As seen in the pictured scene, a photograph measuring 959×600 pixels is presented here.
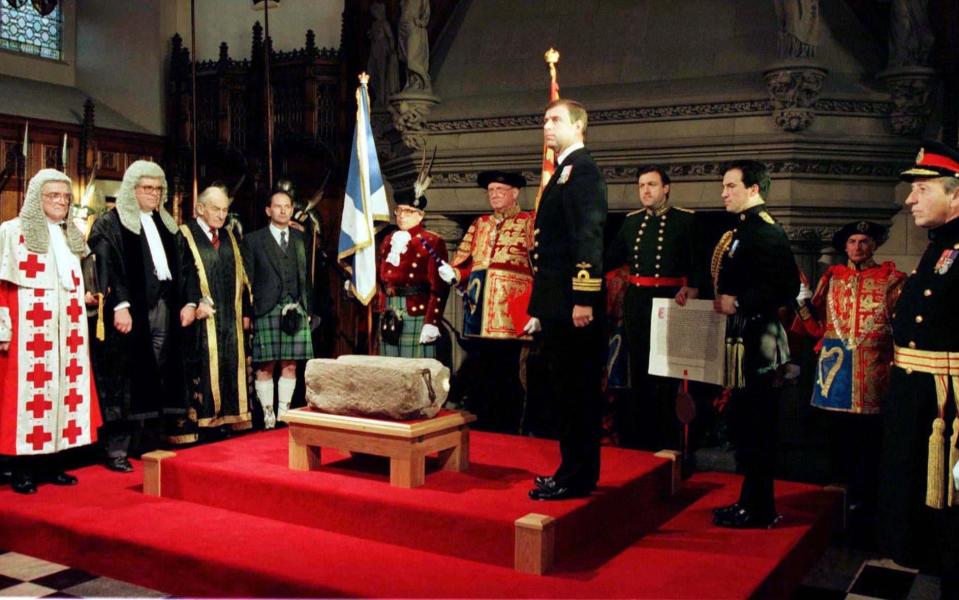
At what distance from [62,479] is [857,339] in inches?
152

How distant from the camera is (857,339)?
4.40 m

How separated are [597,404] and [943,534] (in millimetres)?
1285

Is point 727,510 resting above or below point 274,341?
below

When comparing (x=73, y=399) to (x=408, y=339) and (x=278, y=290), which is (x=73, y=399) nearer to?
(x=278, y=290)

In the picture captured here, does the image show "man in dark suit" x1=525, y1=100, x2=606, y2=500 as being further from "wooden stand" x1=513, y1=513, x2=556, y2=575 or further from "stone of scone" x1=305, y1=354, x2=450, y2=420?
"stone of scone" x1=305, y1=354, x2=450, y2=420

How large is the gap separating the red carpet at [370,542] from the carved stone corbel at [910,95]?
8.24 ft

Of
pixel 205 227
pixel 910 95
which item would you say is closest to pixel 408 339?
pixel 205 227

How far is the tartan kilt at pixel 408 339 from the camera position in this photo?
560cm

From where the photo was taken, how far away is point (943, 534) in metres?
3.06

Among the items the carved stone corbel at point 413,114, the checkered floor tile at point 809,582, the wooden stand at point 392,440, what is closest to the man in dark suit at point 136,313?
the checkered floor tile at point 809,582

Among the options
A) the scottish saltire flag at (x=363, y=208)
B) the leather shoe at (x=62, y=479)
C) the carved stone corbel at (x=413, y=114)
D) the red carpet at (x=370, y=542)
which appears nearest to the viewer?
the red carpet at (x=370, y=542)

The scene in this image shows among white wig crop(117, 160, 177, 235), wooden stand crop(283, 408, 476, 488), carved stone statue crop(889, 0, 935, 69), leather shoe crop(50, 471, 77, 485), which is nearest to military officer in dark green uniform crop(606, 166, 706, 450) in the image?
wooden stand crop(283, 408, 476, 488)

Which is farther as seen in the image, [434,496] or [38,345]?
[38,345]

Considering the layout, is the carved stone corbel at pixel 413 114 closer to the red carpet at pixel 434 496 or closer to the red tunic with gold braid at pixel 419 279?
the red tunic with gold braid at pixel 419 279
